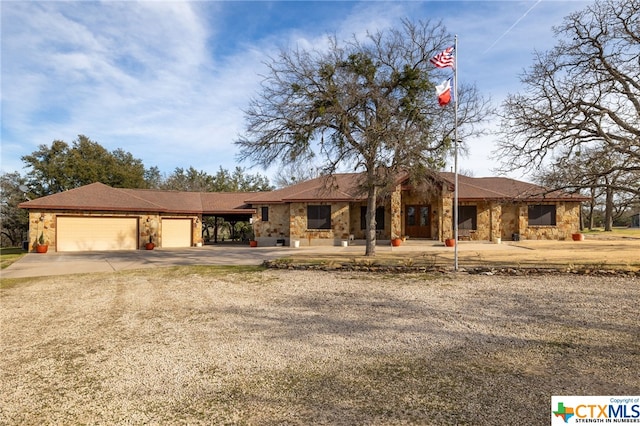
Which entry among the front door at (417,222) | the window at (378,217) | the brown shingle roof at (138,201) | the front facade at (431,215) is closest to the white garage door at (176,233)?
the brown shingle roof at (138,201)

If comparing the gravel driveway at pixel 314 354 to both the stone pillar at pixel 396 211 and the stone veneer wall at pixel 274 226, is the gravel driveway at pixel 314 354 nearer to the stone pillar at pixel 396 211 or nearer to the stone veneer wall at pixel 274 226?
the stone pillar at pixel 396 211

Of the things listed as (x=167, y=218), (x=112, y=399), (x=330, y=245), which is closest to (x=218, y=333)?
(x=112, y=399)

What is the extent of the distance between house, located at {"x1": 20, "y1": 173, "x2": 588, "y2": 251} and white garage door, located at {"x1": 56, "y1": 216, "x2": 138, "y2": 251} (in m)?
0.05

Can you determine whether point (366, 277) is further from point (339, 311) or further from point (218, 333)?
point (218, 333)

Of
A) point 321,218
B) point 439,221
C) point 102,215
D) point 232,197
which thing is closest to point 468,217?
point 439,221

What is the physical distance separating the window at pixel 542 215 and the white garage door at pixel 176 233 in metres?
24.5

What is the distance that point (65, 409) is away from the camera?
3844mm

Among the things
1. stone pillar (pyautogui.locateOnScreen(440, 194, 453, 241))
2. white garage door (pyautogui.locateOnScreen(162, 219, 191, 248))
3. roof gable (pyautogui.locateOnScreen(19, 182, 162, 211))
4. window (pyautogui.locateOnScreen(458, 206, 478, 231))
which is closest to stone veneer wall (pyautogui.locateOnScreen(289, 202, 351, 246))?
stone pillar (pyautogui.locateOnScreen(440, 194, 453, 241))

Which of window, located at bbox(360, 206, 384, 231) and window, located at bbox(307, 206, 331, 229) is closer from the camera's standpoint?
window, located at bbox(307, 206, 331, 229)

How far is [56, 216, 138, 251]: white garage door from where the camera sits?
22.4 metres

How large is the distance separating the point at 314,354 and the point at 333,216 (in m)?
18.3

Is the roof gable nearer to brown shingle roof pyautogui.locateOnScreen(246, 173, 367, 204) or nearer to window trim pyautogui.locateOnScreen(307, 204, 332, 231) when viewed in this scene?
brown shingle roof pyautogui.locateOnScreen(246, 173, 367, 204)

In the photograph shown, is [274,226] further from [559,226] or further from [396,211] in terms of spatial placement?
[559,226]

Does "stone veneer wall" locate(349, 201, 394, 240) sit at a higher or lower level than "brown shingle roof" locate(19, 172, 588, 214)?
lower
